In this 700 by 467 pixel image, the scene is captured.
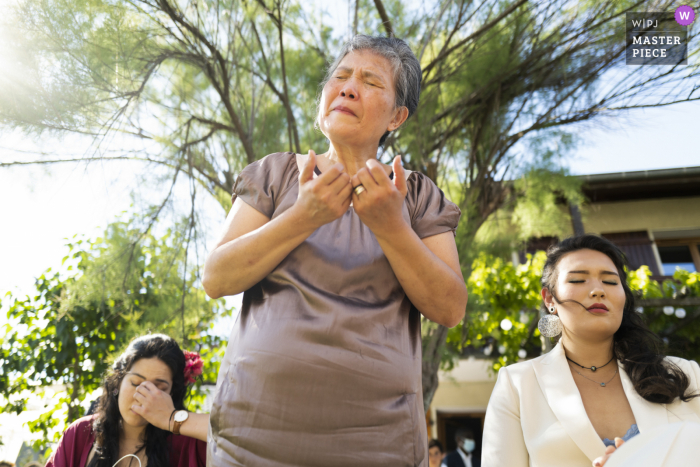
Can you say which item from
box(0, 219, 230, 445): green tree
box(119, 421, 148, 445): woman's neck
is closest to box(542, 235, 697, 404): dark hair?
box(119, 421, 148, 445): woman's neck

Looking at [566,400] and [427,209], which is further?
[566,400]

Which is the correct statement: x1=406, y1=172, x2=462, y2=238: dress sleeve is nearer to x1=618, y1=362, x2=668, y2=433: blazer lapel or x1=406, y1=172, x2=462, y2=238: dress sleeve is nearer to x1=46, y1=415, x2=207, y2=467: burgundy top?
x1=618, y1=362, x2=668, y2=433: blazer lapel

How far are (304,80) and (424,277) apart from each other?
10.8 ft

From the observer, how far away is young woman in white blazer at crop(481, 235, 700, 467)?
1.45m

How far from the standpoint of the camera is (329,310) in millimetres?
898

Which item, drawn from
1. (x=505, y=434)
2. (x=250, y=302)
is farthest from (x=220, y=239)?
(x=505, y=434)

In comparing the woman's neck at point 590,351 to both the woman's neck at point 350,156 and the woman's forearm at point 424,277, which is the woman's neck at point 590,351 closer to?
the woman's forearm at point 424,277

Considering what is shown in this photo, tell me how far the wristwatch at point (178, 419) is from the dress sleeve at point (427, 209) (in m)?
1.30

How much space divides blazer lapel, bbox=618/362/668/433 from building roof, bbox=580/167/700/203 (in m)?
7.43

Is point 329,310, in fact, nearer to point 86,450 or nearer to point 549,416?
point 549,416

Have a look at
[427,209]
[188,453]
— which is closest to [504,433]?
Result: [427,209]

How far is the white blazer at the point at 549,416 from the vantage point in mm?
1421

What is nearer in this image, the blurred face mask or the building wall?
the blurred face mask

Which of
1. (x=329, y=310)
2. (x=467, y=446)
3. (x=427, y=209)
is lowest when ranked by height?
(x=467, y=446)
